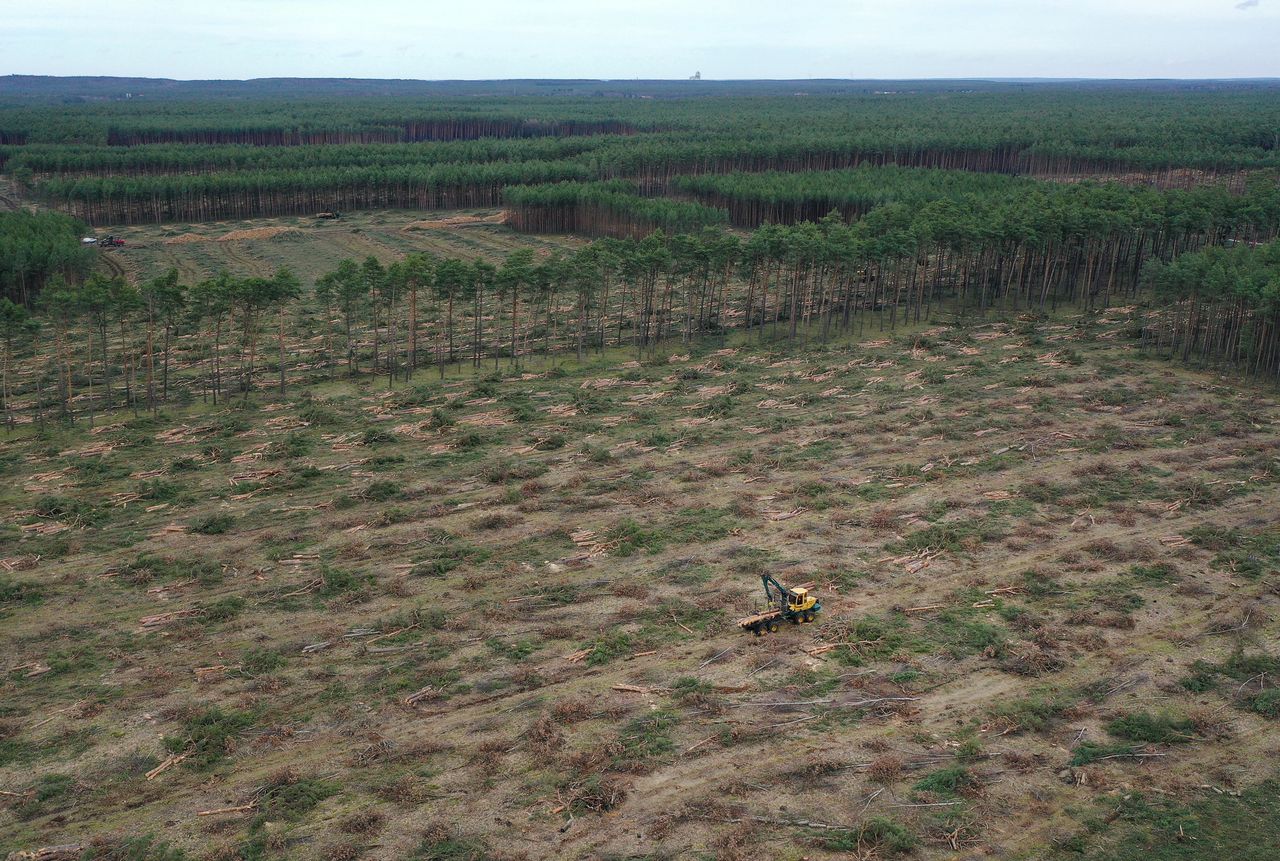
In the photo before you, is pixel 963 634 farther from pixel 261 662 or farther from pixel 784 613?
pixel 261 662

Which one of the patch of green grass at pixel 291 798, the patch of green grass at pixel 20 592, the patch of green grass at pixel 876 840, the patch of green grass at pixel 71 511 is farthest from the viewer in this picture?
the patch of green grass at pixel 71 511

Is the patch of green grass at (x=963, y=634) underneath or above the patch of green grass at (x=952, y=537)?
underneath

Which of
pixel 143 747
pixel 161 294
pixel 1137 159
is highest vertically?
pixel 1137 159

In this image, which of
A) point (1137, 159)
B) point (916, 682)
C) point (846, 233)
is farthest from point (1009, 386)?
point (1137, 159)

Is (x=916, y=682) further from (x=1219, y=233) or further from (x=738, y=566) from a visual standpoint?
(x=1219, y=233)

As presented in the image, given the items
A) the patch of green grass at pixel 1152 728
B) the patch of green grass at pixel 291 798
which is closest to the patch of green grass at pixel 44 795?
the patch of green grass at pixel 291 798

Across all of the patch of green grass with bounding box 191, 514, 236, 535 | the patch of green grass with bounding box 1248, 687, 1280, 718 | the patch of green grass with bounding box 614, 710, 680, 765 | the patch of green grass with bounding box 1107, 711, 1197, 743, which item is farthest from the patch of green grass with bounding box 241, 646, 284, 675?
the patch of green grass with bounding box 1248, 687, 1280, 718

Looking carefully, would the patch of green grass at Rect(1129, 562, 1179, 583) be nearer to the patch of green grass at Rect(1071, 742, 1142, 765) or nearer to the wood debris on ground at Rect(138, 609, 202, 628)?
the patch of green grass at Rect(1071, 742, 1142, 765)

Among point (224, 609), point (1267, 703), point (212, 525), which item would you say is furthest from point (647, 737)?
point (212, 525)

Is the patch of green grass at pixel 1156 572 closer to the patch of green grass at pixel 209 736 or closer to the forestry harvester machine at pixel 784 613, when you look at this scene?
the forestry harvester machine at pixel 784 613
